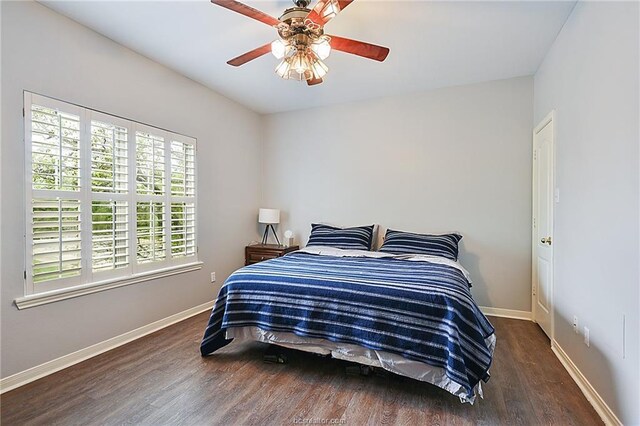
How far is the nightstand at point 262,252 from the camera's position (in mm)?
4257

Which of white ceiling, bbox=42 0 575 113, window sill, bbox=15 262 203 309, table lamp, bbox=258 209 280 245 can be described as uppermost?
white ceiling, bbox=42 0 575 113

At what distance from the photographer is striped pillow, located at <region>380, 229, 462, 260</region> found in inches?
134

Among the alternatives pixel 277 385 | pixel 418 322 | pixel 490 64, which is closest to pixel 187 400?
pixel 277 385

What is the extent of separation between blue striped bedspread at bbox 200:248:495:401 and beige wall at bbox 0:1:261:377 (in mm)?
997

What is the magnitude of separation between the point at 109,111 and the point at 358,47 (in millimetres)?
2236

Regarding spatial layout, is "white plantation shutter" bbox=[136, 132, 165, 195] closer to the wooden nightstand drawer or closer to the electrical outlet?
the wooden nightstand drawer

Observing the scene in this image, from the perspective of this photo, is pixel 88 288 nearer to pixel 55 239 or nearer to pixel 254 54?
pixel 55 239

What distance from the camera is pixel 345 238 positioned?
3910 mm

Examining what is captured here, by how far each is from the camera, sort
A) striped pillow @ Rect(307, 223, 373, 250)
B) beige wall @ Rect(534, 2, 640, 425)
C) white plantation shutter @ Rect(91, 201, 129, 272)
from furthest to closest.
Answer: striped pillow @ Rect(307, 223, 373, 250) < white plantation shutter @ Rect(91, 201, 129, 272) < beige wall @ Rect(534, 2, 640, 425)

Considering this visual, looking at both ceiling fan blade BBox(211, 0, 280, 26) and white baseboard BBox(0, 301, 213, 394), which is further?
white baseboard BBox(0, 301, 213, 394)

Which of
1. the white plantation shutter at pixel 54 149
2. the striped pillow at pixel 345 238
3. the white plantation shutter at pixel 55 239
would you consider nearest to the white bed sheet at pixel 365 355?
the white plantation shutter at pixel 55 239

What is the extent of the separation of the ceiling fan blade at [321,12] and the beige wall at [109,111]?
6.56 feet

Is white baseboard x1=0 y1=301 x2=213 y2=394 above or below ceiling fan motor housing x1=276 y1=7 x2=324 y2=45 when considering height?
below

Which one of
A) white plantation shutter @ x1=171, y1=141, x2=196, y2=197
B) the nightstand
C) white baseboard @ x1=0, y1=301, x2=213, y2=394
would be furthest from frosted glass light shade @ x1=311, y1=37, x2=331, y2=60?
white baseboard @ x1=0, y1=301, x2=213, y2=394
